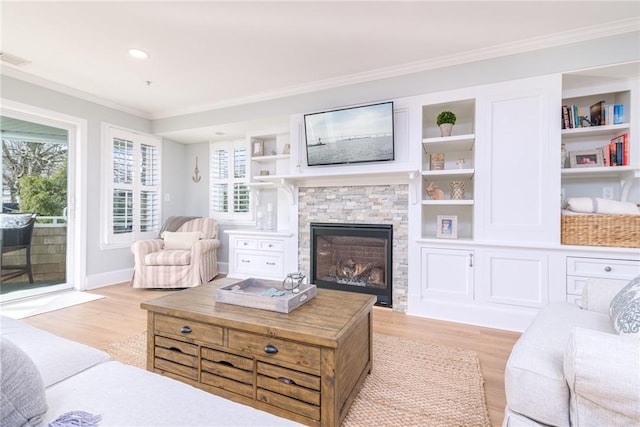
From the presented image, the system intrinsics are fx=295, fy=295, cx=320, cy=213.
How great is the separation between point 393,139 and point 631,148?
1.87 m

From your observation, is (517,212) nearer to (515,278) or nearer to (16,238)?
(515,278)

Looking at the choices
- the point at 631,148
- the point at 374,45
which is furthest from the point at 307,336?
the point at 631,148

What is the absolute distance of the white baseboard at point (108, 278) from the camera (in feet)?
12.2

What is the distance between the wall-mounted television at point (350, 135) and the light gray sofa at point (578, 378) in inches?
84.5

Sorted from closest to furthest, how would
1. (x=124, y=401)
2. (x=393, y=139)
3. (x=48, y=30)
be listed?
(x=124, y=401)
(x=48, y=30)
(x=393, y=139)

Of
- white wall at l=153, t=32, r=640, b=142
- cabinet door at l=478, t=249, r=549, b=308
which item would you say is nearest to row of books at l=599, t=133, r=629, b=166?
white wall at l=153, t=32, r=640, b=142

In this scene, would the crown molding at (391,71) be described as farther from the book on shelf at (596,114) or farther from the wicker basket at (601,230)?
the wicker basket at (601,230)

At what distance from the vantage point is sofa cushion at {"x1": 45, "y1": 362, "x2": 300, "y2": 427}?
2.39 ft

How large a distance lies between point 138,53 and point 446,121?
2937mm

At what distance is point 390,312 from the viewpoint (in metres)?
2.96

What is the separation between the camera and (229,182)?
4.67 metres

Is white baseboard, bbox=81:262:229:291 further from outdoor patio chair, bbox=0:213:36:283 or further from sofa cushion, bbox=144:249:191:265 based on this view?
sofa cushion, bbox=144:249:191:265

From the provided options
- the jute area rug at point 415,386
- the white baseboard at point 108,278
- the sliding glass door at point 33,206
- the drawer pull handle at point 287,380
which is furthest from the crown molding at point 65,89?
the drawer pull handle at point 287,380

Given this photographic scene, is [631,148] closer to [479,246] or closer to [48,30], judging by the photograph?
[479,246]
